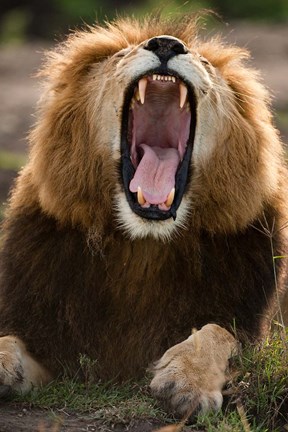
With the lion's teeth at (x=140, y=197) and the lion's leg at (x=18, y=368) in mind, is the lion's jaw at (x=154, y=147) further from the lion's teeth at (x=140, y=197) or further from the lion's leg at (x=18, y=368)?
the lion's leg at (x=18, y=368)

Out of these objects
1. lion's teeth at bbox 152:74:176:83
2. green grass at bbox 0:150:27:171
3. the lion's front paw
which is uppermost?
green grass at bbox 0:150:27:171

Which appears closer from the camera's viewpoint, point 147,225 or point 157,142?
point 147,225

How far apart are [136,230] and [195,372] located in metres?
0.69

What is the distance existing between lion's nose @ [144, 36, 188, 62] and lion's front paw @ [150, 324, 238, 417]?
110 cm

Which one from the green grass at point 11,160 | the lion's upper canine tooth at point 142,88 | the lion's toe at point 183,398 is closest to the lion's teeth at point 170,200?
the lion's upper canine tooth at point 142,88

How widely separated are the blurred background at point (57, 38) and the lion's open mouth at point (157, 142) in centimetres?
450

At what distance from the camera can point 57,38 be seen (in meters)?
18.5

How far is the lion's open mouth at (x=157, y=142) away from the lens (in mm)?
5516

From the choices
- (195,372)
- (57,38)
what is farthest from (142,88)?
(57,38)

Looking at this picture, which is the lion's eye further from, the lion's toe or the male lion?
the lion's toe

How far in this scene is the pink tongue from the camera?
5551 mm

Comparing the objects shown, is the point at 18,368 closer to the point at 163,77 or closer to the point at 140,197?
the point at 140,197

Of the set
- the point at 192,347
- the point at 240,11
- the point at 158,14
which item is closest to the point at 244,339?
the point at 192,347

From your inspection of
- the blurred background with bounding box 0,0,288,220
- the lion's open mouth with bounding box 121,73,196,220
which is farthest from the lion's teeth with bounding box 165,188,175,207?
the blurred background with bounding box 0,0,288,220
